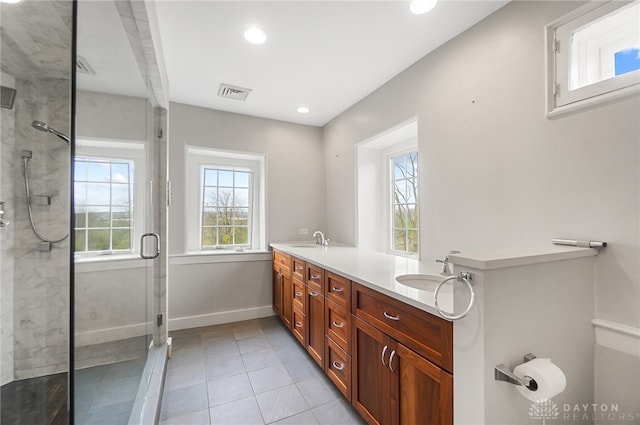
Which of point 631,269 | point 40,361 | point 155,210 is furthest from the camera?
point 155,210

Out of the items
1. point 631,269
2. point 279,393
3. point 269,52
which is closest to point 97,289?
point 279,393

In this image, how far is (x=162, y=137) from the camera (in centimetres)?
224

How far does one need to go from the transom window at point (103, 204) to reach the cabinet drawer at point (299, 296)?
1275mm

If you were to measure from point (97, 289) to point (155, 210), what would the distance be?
1.04 m

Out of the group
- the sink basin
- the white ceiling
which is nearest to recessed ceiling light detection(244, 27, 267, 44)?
the white ceiling

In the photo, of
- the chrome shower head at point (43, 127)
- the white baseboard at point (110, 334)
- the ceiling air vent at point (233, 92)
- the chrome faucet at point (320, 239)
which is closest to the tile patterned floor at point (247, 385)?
the white baseboard at point (110, 334)

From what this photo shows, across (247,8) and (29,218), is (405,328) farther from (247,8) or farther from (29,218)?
(29,218)

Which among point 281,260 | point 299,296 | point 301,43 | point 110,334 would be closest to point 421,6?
point 301,43

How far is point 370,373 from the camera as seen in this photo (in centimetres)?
141

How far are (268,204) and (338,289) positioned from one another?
176 cm

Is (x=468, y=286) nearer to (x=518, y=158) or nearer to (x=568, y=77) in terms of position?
(x=518, y=158)

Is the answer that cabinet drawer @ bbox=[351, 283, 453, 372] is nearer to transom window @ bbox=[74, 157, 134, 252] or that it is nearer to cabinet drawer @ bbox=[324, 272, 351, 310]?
cabinet drawer @ bbox=[324, 272, 351, 310]

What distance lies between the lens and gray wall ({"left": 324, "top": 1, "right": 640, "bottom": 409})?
3.53ft

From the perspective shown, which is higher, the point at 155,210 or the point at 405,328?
the point at 155,210
